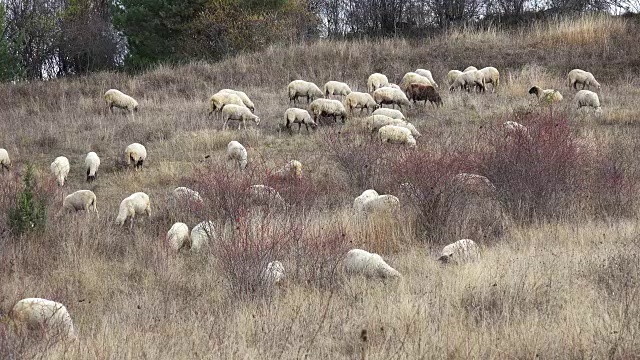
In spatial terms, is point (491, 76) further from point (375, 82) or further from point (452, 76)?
point (375, 82)

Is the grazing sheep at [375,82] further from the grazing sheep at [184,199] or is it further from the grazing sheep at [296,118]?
the grazing sheep at [184,199]

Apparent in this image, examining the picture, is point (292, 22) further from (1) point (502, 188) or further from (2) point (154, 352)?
(2) point (154, 352)

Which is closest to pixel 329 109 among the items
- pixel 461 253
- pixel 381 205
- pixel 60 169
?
pixel 60 169

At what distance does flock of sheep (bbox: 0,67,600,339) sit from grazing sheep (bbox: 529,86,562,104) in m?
0.02

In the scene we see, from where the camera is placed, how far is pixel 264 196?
9102 millimetres

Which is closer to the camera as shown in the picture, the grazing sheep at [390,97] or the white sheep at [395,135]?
the white sheep at [395,135]

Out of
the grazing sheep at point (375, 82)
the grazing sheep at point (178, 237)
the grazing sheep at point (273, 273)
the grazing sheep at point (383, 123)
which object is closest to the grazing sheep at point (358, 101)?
the grazing sheep at point (383, 123)

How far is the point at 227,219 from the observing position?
8.45m

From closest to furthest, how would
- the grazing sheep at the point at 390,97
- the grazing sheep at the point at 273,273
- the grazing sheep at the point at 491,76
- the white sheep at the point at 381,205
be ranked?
the grazing sheep at the point at 273,273
the white sheep at the point at 381,205
the grazing sheep at the point at 390,97
the grazing sheep at the point at 491,76

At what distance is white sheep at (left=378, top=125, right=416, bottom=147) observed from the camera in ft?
42.1

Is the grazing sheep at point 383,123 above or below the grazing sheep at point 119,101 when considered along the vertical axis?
below

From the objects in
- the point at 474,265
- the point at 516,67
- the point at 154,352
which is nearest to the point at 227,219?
the point at 474,265

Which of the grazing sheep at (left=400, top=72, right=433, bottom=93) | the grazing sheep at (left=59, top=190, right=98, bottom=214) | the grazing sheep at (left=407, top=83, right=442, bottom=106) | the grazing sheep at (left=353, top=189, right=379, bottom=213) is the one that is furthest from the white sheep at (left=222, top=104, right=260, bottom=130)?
the grazing sheep at (left=353, top=189, right=379, bottom=213)

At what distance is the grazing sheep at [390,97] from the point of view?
54.5 feet
